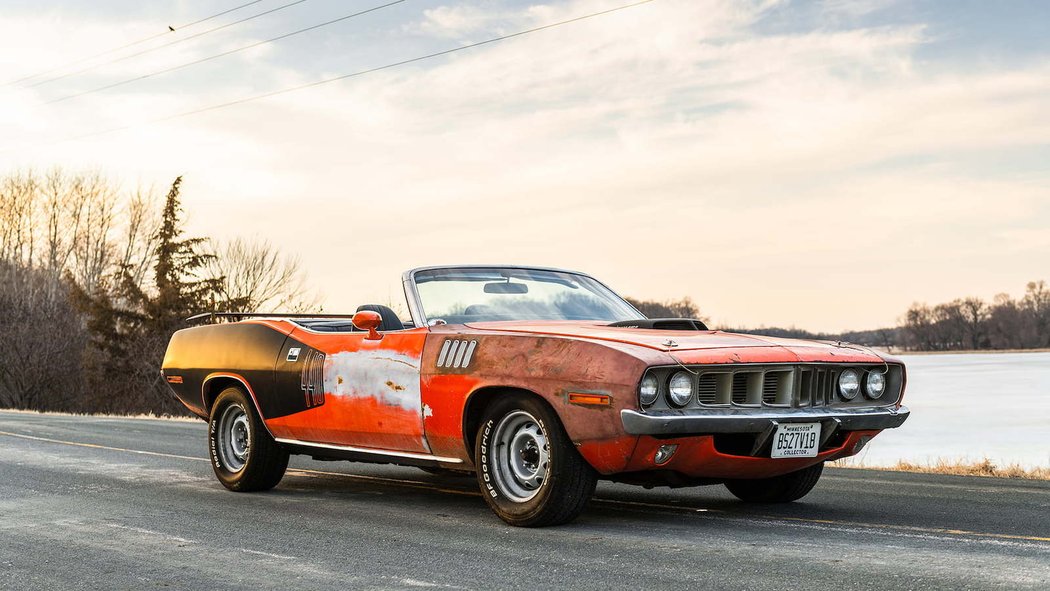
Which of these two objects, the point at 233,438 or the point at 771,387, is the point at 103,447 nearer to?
the point at 233,438

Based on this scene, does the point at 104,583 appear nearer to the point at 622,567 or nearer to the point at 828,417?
the point at 622,567

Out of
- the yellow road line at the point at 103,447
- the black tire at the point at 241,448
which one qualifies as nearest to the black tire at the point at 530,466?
the black tire at the point at 241,448

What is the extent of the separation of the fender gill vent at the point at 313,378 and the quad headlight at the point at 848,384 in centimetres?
343

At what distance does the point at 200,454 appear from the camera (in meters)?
11.7

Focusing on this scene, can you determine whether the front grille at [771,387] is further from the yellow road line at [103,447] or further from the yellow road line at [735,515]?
the yellow road line at [103,447]

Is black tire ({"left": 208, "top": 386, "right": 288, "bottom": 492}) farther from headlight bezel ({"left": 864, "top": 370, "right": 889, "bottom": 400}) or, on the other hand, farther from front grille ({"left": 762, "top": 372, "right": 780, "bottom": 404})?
headlight bezel ({"left": 864, "top": 370, "right": 889, "bottom": 400})

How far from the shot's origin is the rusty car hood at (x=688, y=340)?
5977 millimetres

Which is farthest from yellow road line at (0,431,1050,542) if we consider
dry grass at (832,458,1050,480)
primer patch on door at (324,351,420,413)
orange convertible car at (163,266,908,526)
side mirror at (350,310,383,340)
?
dry grass at (832,458,1050,480)

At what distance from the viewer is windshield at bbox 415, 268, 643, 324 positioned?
7.21m

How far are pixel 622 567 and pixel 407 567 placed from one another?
1.00 m

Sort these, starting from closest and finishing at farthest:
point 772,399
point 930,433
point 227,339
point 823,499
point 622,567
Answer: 1. point 622,567
2. point 772,399
3. point 823,499
4. point 227,339
5. point 930,433

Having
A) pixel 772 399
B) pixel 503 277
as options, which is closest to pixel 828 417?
pixel 772 399

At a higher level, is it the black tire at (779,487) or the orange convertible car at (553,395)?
the orange convertible car at (553,395)

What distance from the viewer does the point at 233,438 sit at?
8.68 metres
